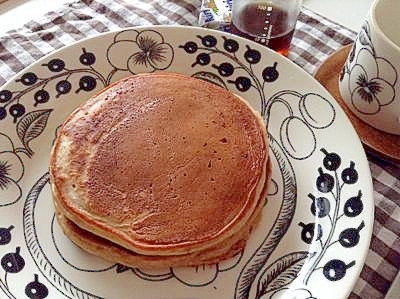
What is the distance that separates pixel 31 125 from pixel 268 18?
0.48 metres

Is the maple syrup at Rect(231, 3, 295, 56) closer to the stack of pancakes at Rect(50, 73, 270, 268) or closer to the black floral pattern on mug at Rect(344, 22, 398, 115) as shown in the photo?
the black floral pattern on mug at Rect(344, 22, 398, 115)

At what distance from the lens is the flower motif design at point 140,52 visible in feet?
3.09

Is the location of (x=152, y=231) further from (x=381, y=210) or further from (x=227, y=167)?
(x=381, y=210)

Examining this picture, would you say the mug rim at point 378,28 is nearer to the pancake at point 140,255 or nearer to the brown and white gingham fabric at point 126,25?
the brown and white gingham fabric at point 126,25

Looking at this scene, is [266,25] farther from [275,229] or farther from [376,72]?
[275,229]

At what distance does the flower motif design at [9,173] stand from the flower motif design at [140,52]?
0.23 meters

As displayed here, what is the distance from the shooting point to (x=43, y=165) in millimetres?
832

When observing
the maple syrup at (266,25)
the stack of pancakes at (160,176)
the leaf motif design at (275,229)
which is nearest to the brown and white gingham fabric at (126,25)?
the maple syrup at (266,25)

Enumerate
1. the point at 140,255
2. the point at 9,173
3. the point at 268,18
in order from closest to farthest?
the point at 140,255 < the point at 9,173 < the point at 268,18

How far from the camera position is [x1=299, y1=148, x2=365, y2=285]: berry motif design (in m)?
0.71

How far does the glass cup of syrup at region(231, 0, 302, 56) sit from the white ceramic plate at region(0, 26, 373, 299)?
0.38 ft

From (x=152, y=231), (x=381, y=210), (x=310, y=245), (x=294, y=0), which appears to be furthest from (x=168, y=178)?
(x=294, y=0)

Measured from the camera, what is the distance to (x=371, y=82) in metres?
0.90

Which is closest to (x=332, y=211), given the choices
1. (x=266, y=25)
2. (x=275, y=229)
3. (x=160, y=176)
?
(x=275, y=229)
